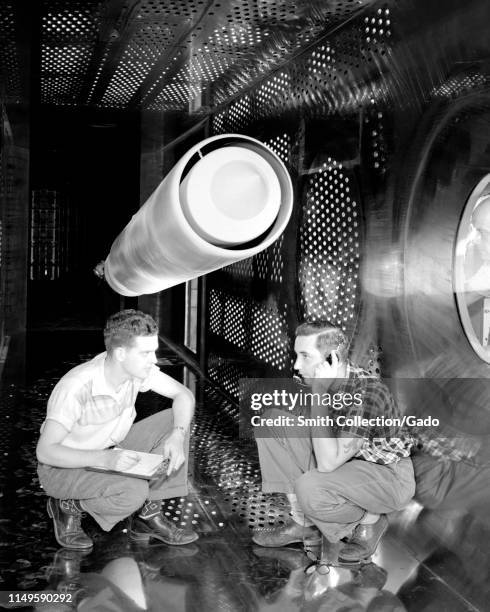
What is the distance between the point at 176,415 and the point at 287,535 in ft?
1.65

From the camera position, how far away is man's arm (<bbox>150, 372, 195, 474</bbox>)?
229 cm

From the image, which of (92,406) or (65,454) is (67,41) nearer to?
(92,406)

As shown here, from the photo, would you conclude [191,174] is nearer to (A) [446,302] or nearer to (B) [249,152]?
(B) [249,152]

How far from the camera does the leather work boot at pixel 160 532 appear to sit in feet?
7.63

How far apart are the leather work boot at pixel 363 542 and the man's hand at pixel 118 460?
26.6 inches

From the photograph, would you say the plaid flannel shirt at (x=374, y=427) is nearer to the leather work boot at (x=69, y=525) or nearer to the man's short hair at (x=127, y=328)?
the man's short hair at (x=127, y=328)

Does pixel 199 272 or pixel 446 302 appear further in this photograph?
pixel 446 302

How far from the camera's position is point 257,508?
267cm

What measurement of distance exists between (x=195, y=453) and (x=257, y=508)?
0.66 meters

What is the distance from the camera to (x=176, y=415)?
235cm

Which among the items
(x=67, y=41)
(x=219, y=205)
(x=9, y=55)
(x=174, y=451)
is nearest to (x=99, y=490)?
(x=174, y=451)

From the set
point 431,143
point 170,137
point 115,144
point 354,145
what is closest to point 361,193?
point 354,145

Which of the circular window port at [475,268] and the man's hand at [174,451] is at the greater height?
the circular window port at [475,268]

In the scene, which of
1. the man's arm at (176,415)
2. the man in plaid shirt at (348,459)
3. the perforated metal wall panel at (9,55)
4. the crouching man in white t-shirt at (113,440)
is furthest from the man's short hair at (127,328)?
the perforated metal wall panel at (9,55)
